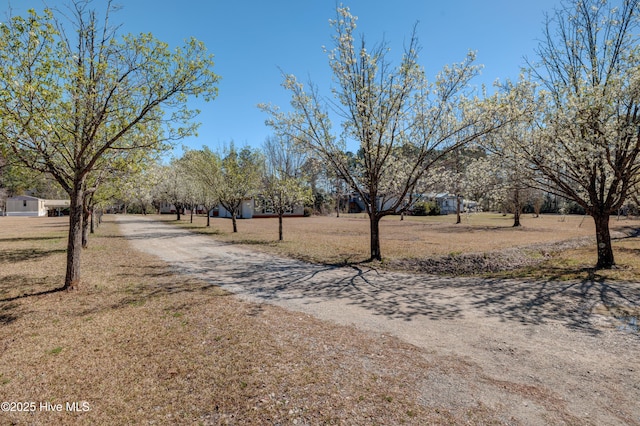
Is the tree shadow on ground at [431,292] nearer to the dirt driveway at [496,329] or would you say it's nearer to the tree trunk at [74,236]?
the dirt driveway at [496,329]

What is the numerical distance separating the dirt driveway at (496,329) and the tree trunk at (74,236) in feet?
9.77

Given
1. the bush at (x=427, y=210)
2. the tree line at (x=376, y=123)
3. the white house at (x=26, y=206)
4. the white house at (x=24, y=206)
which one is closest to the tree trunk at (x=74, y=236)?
the tree line at (x=376, y=123)

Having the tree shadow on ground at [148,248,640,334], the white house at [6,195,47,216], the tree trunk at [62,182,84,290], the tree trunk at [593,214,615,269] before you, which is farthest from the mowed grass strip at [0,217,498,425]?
the white house at [6,195,47,216]

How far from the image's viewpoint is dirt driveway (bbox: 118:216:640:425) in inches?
134

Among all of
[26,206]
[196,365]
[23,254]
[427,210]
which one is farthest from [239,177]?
[26,206]

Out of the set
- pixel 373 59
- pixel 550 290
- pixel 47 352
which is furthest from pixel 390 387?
pixel 373 59

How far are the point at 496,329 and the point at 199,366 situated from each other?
187 inches

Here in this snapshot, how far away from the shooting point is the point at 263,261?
12117 millimetres

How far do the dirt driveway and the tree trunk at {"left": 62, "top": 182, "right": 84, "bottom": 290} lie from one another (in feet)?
9.77

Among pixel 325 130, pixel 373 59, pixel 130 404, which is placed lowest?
pixel 130 404

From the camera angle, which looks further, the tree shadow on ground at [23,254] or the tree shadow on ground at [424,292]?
the tree shadow on ground at [23,254]

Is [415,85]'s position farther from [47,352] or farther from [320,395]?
[47,352]

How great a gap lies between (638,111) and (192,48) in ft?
40.5

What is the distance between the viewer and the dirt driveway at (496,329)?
3.40m
